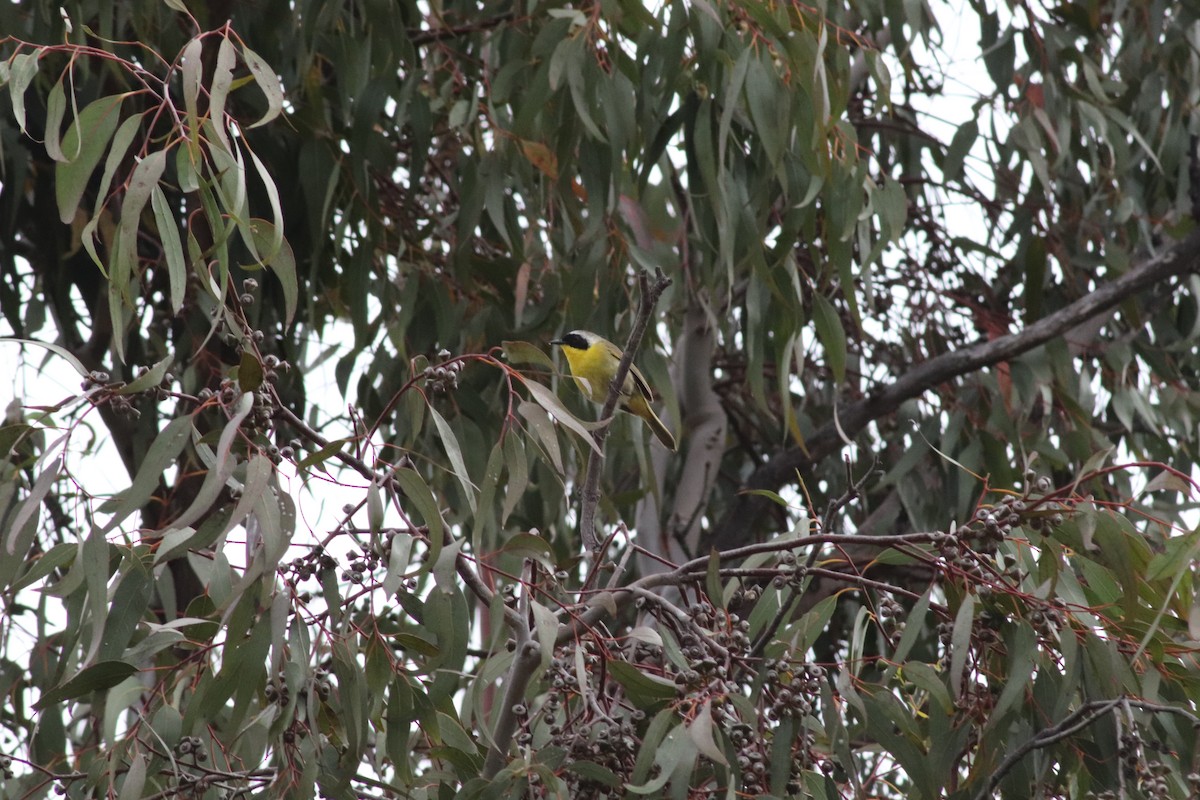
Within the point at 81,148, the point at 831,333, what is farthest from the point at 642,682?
the point at 831,333

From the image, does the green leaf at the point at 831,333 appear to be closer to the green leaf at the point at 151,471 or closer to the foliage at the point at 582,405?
the foliage at the point at 582,405

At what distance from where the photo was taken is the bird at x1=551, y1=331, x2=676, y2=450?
3.72 m

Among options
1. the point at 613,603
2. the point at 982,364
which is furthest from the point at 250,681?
the point at 982,364

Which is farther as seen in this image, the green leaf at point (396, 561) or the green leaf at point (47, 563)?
the green leaf at point (47, 563)

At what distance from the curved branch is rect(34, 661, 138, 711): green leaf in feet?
9.49

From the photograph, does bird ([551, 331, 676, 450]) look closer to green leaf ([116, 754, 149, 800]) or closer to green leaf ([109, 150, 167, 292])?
green leaf ([109, 150, 167, 292])

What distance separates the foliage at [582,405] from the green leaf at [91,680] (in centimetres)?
1

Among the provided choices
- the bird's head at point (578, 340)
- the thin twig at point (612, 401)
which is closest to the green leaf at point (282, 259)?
the thin twig at point (612, 401)

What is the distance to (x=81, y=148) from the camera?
205cm

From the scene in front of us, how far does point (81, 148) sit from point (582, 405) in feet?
6.24

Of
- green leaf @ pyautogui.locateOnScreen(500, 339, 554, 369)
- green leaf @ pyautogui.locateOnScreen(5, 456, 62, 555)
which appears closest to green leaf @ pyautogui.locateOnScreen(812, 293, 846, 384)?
green leaf @ pyautogui.locateOnScreen(500, 339, 554, 369)

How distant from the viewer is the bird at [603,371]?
372cm

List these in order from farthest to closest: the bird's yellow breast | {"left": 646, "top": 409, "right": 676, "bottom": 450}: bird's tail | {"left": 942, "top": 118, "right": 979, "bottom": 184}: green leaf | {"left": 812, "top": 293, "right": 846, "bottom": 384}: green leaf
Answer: {"left": 942, "top": 118, "right": 979, "bottom": 184}: green leaf
the bird's yellow breast
{"left": 646, "top": 409, "right": 676, "bottom": 450}: bird's tail
{"left": 812, "top": 293, "right": 846, "bottom": 384}: green leaf

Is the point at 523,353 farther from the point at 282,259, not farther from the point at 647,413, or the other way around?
the point at 647,413
